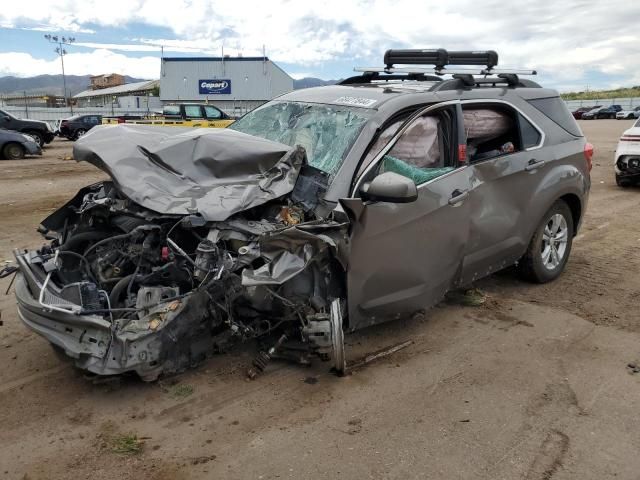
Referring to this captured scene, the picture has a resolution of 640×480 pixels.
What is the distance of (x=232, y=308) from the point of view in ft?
11.9

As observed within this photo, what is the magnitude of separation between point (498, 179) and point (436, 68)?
1417 millimetres

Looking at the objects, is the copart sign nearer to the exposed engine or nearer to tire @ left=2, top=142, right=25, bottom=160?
tire @ left=2, top=142, right=25, bottom=160

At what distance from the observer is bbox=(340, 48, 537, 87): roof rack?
5426mm

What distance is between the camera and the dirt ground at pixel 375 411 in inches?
118

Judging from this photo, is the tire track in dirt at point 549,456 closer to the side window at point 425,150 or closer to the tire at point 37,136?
the side window at point 425,150

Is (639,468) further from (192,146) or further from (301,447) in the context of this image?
(192,146)

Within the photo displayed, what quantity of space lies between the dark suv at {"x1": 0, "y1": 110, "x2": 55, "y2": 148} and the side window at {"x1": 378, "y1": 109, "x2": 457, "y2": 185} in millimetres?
19604

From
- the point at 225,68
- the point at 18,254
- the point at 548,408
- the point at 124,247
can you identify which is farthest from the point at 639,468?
the point at 225,68

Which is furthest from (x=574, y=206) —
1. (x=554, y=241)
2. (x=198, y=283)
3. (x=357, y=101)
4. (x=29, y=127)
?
(x=29, y=127)

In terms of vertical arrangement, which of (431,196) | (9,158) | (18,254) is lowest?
(9,158)

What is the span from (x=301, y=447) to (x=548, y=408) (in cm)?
159

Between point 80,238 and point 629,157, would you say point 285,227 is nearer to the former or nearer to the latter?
point 80,238

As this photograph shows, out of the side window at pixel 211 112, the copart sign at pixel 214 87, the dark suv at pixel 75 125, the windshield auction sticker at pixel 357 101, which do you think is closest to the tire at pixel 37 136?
the dark suv at pixel 75 125

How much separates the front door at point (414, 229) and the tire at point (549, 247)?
1328 mm
